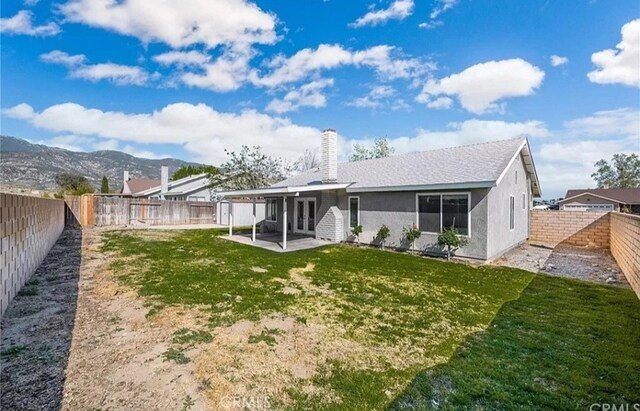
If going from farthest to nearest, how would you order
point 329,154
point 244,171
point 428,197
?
point 244,171 < point 329,154 < point 428,197

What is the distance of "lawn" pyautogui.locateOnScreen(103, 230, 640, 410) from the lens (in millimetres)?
3055

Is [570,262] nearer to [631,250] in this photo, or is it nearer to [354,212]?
[631,250]

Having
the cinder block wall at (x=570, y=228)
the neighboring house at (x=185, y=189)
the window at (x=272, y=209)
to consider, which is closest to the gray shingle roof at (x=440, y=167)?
the window at (x=272, y=209)

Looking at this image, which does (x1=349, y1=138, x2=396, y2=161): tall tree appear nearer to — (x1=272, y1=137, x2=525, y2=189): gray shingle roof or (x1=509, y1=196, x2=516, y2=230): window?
(x1=272, y1=137, x2=525, y2=189): gray shingle roof

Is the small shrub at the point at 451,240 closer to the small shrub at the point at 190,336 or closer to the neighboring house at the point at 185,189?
the small shrub at the point at 190,336

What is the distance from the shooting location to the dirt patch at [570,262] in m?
8.18

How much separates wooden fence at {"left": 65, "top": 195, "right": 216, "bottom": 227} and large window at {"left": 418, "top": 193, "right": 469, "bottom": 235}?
18.7m

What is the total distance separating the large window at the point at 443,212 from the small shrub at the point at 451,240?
23 cm

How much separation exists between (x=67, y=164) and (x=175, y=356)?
285 ft

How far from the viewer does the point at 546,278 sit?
785cm

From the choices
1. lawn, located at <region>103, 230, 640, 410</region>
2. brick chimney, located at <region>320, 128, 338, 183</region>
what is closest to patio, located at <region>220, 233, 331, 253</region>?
brick chimney, located at <region>320, 128, 338, 183</region>

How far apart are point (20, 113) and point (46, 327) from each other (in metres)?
44.1

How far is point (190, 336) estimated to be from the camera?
4203 mm

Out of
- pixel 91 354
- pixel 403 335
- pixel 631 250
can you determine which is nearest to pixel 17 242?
pixel 91 354
